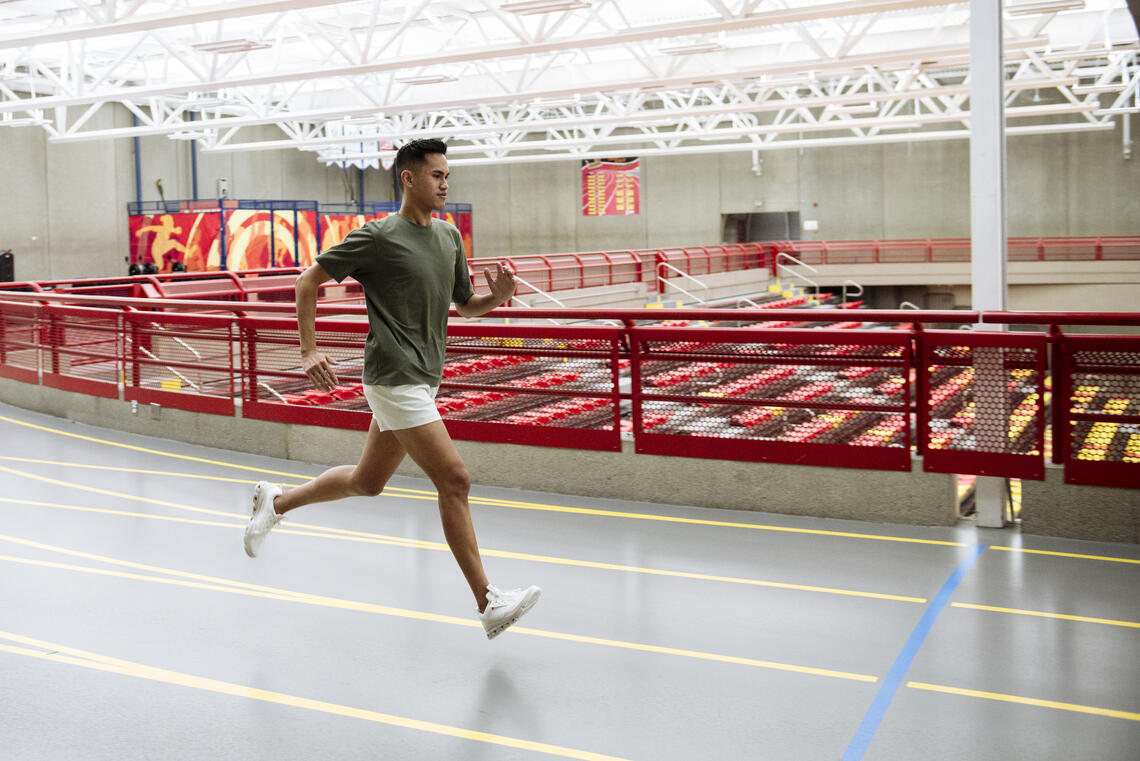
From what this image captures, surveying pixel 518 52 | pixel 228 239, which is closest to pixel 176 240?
pixel 228 239

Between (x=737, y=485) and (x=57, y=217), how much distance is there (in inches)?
1061

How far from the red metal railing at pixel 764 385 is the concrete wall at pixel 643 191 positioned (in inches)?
886

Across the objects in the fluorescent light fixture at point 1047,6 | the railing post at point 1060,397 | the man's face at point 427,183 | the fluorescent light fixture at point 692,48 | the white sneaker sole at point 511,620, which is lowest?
the white sneaker sole at point 511,620

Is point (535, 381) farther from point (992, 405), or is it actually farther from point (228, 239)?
point (228, 239)

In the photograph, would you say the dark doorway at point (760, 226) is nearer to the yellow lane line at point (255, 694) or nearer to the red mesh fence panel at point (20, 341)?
the red mesh fence panel at point (20, 341)

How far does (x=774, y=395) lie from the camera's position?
6.76m

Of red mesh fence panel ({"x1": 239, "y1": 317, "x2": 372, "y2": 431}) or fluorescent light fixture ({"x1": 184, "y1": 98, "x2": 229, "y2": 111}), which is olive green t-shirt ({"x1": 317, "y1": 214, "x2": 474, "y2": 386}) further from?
fluorescent light fixture ({"x1": 184, "y1": 98, "x2": 229, "y2": 111})

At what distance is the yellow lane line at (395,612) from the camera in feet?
12.7

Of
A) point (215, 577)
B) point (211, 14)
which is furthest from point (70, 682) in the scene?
point (211, 14)

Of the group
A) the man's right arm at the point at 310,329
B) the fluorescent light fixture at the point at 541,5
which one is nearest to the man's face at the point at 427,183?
the man's right arm at the point at 310,329

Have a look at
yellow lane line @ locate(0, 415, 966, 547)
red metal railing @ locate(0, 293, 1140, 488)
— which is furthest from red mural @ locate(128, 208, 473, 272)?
yellow lane line @ locate(0, 415, 966, 547)

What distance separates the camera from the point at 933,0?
40.5 feet

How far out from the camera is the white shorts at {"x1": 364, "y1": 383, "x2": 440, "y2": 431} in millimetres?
3908

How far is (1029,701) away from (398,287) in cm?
256
